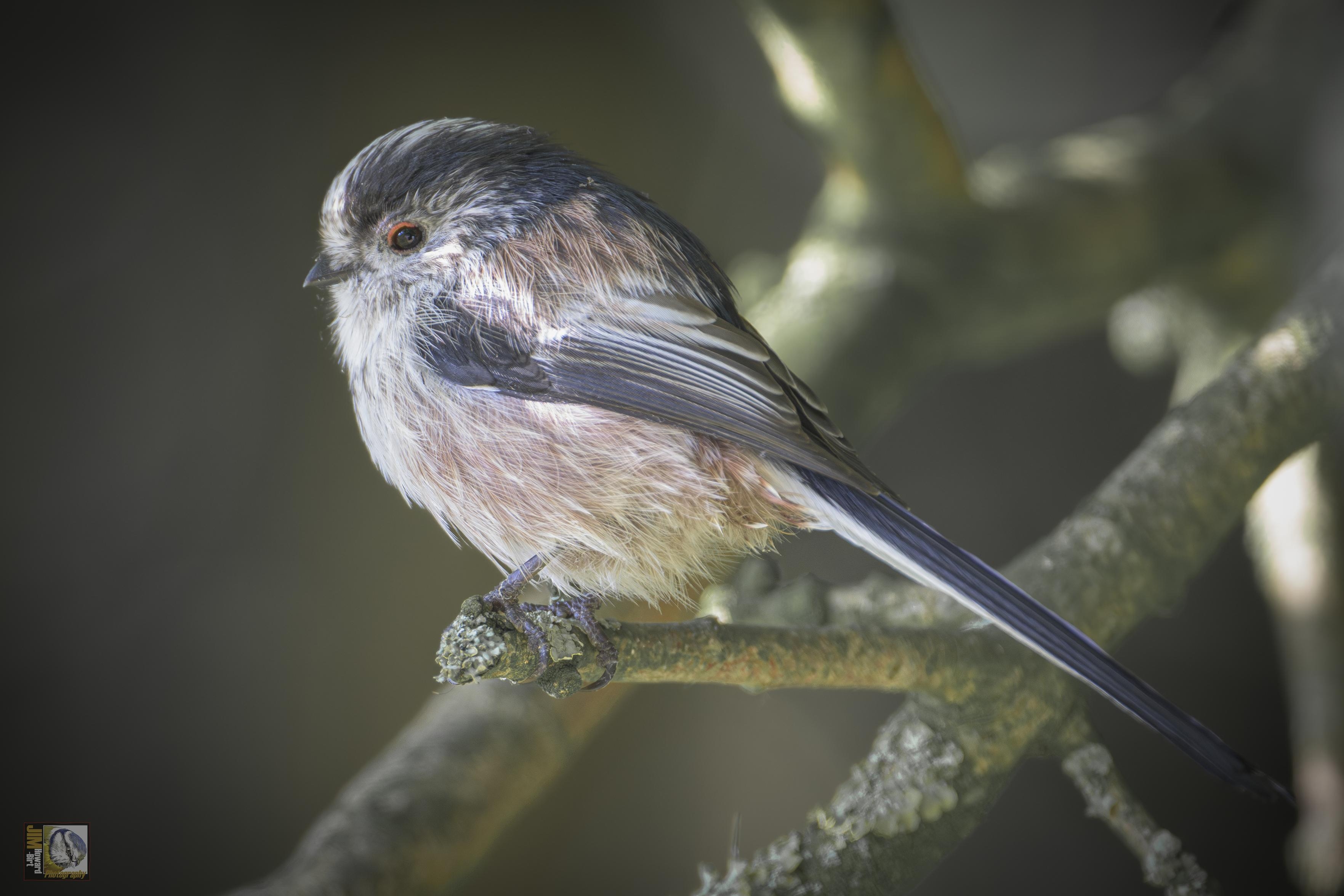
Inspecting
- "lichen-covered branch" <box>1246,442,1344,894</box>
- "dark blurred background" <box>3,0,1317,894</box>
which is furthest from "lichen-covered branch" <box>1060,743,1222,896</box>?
"lichen-covered branch" <box>1246,442,1344,894</box>

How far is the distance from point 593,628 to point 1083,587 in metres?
0.67

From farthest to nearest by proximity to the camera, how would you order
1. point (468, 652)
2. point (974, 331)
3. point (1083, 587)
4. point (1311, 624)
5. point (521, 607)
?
point (974, 331) < point (1311, 624) < point (1083, 587) < point (521, 607) < point (468, 652)

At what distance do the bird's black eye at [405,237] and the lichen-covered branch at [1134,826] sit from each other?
0.89 m

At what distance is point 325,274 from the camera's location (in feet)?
2.97

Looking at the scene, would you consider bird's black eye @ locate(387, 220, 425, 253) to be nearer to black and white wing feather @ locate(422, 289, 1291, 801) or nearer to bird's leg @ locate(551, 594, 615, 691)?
black and white wing feather @ locate(422, 289, 1291, 801)

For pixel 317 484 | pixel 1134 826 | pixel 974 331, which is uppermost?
pixel 974 331

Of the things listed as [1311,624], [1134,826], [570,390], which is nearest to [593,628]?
[570,390]

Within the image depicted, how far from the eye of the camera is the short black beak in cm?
90

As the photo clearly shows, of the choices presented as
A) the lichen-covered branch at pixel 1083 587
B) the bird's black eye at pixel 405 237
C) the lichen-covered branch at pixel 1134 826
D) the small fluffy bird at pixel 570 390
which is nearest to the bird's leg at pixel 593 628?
the small fluffy bird at pixel 570 390

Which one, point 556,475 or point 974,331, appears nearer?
point 556,475

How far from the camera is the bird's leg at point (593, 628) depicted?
822mm

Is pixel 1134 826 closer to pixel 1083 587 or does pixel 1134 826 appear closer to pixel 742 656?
pixel 1083 587

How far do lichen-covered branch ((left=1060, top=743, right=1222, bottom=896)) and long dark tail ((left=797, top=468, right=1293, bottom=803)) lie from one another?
0.12m

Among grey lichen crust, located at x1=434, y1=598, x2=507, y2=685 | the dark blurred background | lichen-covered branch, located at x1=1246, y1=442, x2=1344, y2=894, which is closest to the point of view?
grey lichen crust, located at x1=434, y1=598, x2=507, y2=685
